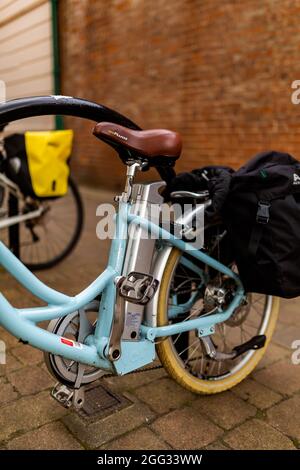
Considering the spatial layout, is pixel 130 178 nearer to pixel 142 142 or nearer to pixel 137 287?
pixel 142 142

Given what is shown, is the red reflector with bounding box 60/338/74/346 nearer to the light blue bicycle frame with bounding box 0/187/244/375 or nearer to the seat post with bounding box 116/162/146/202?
the light blue bicycle frame with bounding box 0/187/244/375

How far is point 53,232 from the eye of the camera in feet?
17.5

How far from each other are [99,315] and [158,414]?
633mm

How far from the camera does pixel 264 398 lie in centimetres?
243

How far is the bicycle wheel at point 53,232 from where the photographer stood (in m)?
3.95

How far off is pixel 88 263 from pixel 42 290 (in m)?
2.54

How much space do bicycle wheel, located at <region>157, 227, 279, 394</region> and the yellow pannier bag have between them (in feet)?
4.86

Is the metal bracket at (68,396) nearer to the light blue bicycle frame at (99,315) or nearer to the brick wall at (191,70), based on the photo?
the light blue bicycle frame at (99,315)

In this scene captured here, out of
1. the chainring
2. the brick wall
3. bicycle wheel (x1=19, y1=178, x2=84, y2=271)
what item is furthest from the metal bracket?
the brick wall

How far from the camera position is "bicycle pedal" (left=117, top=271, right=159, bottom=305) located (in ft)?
6.47

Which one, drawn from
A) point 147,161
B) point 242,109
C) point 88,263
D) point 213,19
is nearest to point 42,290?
point 147,161

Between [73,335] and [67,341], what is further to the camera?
[73,335]

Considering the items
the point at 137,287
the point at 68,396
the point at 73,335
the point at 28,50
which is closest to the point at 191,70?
the point at 28,50

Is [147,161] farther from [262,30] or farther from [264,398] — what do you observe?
[262,30]
